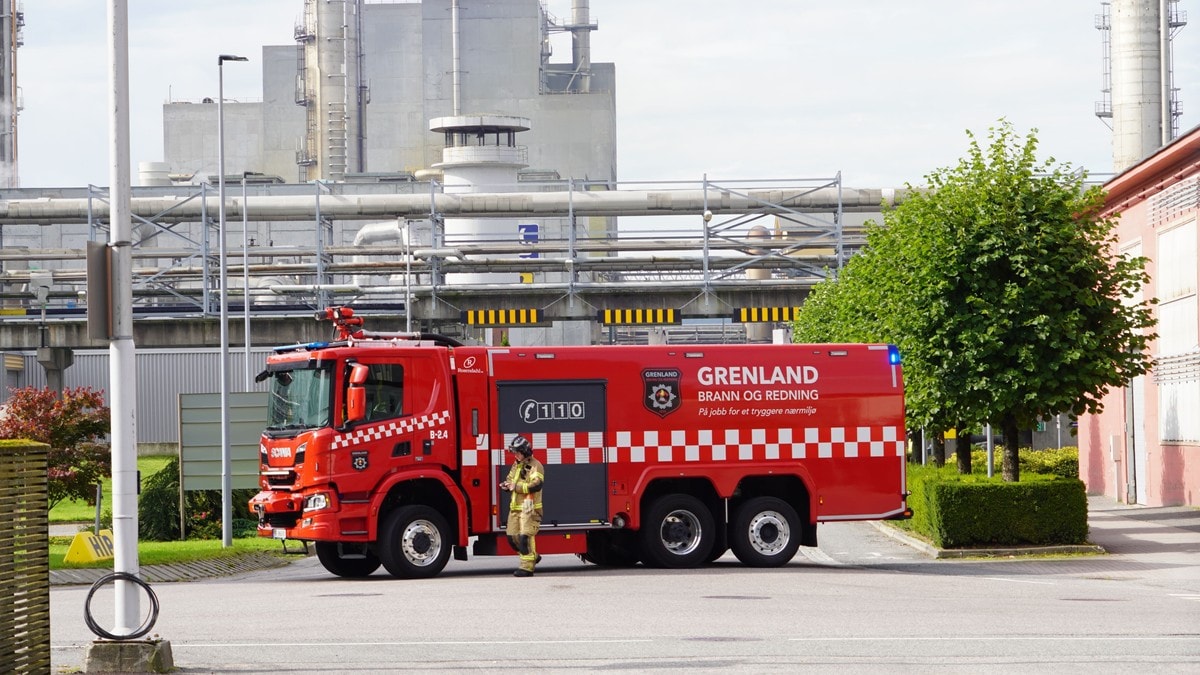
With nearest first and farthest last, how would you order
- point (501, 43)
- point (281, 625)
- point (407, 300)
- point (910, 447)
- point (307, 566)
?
point (281, 625), point (307, 566), point (407, 300), point (910, 447), point (501, 43)

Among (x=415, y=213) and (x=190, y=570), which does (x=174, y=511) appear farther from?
(x=415, y=213)

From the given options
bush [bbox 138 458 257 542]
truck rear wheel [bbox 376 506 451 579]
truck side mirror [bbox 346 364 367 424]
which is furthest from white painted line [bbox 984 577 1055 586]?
bush [bbox 138 458 257 542]

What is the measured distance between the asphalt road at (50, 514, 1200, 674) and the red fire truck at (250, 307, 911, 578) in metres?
0.60

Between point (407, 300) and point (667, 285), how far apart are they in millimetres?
7250

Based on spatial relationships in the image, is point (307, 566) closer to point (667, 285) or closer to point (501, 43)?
point (667, 285)

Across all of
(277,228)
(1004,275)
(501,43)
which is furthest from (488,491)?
(501,43)

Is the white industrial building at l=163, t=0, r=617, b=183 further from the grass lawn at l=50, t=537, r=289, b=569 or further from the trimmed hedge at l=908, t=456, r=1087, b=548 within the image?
the trimmed hedge at l=908, t=456, r=1087, b=548

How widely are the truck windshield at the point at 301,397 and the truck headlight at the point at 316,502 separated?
824 millimetres

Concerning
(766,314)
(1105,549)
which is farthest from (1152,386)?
(766,314)

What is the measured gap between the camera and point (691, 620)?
13.9 metres

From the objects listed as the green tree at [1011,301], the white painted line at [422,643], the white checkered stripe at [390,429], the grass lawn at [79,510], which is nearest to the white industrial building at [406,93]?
the grass lawn at [79,510]

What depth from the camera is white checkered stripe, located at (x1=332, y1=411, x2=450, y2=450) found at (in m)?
18.9

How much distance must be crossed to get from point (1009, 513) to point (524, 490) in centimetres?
784

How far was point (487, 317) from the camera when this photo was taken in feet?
148
